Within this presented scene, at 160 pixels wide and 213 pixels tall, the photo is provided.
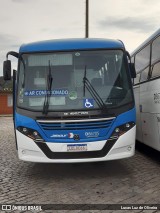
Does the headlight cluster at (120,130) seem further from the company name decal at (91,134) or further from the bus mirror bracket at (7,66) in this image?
the bus mirror bracket at (7,66)

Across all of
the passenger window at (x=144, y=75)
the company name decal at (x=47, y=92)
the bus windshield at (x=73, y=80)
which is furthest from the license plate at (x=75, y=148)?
the passenger window at (x=144, y=75)

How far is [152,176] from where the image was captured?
7.46 meters

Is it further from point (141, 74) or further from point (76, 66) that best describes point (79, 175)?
point (141, 74)

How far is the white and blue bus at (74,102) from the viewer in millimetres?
7113

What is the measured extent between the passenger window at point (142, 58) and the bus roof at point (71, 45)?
181 cm

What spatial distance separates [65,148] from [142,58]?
14.7ft

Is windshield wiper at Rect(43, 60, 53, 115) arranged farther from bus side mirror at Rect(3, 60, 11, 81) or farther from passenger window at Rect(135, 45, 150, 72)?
passenger window at Rect(135, 45, 150, 72)

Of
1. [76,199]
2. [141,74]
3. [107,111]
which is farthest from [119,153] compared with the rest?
[141,74]

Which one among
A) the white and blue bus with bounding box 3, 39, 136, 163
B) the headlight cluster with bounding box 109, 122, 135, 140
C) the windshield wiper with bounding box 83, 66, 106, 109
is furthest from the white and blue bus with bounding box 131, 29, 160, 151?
the windshield wiper with bounding box 83, 66, 106, 109

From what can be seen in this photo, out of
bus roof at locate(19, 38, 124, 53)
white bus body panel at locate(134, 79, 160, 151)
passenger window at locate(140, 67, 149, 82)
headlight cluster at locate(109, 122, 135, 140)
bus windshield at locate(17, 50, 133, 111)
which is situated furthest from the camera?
passenger window at locate(140, 67, 149, 82)

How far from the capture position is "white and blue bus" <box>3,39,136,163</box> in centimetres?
711

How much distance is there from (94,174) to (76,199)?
1.95 m

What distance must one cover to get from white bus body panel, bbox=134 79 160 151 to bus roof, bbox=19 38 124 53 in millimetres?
1366

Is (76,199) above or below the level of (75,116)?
below
